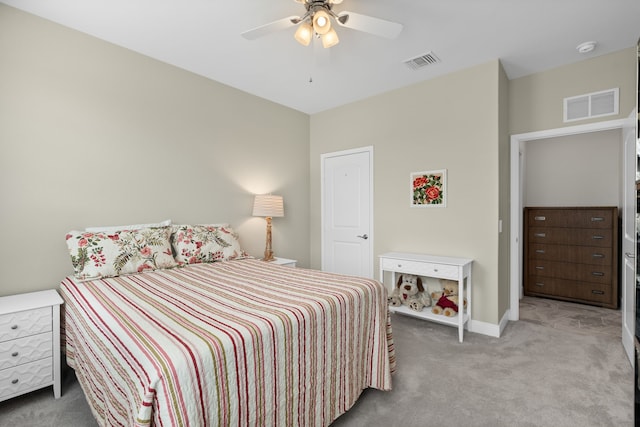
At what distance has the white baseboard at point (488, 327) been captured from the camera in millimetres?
2950

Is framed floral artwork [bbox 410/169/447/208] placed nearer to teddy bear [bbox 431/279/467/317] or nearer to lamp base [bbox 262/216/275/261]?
teddy bear [bbox 431/279/467/317]

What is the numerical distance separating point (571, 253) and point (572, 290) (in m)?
0.47

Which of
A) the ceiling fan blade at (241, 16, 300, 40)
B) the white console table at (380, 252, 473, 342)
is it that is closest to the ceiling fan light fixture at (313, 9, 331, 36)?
the ceiling fan blade at (241, 16, 300, 40)

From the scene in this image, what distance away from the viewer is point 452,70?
3.17 meters

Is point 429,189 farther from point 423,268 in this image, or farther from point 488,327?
point 488,327

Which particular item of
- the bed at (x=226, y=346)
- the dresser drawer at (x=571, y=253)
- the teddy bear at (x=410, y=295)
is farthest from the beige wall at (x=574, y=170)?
the bed at (x=226, y=346)

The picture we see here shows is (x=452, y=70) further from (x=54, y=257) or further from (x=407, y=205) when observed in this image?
(x=54, y=257)

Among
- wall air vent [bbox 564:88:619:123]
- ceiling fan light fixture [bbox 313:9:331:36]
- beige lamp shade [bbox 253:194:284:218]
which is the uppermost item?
ceiling fan light fixture [bbox 313:9:331:36]

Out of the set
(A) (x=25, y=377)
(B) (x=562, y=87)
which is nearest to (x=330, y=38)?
(B) (x=562, y=87)

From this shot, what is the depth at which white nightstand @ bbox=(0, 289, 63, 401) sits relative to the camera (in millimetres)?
1811

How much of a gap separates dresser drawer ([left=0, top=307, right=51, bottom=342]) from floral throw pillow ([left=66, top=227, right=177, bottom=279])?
0.31 m

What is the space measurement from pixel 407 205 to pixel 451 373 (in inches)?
71.8

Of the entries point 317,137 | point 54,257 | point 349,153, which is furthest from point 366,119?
point 54,257

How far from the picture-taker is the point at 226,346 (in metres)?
1.15
